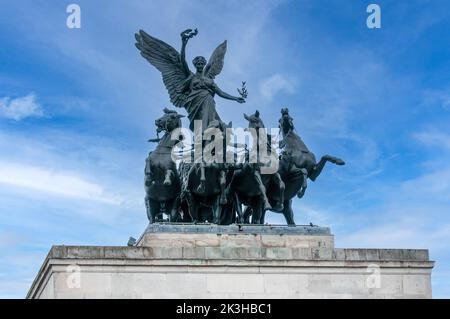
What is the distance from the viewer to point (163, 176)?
23.5m

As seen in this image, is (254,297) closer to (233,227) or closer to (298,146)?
(233,227)

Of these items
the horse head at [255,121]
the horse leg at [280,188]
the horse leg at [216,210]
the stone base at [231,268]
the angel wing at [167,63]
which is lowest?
the stone base at [231,268]

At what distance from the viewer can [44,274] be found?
22562 mm

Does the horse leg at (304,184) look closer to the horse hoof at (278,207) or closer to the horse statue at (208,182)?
the horse hoof at (278,207)

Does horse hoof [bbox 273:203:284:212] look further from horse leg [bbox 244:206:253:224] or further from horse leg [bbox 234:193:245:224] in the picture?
horse leg [bbox 234:193:245:224]

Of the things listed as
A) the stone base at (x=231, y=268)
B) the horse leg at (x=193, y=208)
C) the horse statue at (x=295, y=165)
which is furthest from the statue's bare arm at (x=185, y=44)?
the stone base at (x=231, y=268)

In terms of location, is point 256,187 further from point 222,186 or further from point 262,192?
point 222,186

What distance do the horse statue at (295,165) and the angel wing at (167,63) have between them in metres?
2.80

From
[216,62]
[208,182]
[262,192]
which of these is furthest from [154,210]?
[216,62]

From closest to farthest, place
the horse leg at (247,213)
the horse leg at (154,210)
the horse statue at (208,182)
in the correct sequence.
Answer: the horse statue at (208,182) < the horse leg at (154,210) < the horse leg at (247,213)

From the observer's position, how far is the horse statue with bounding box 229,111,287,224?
23.5 metres

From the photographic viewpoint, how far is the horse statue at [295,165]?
2411 centimetres
